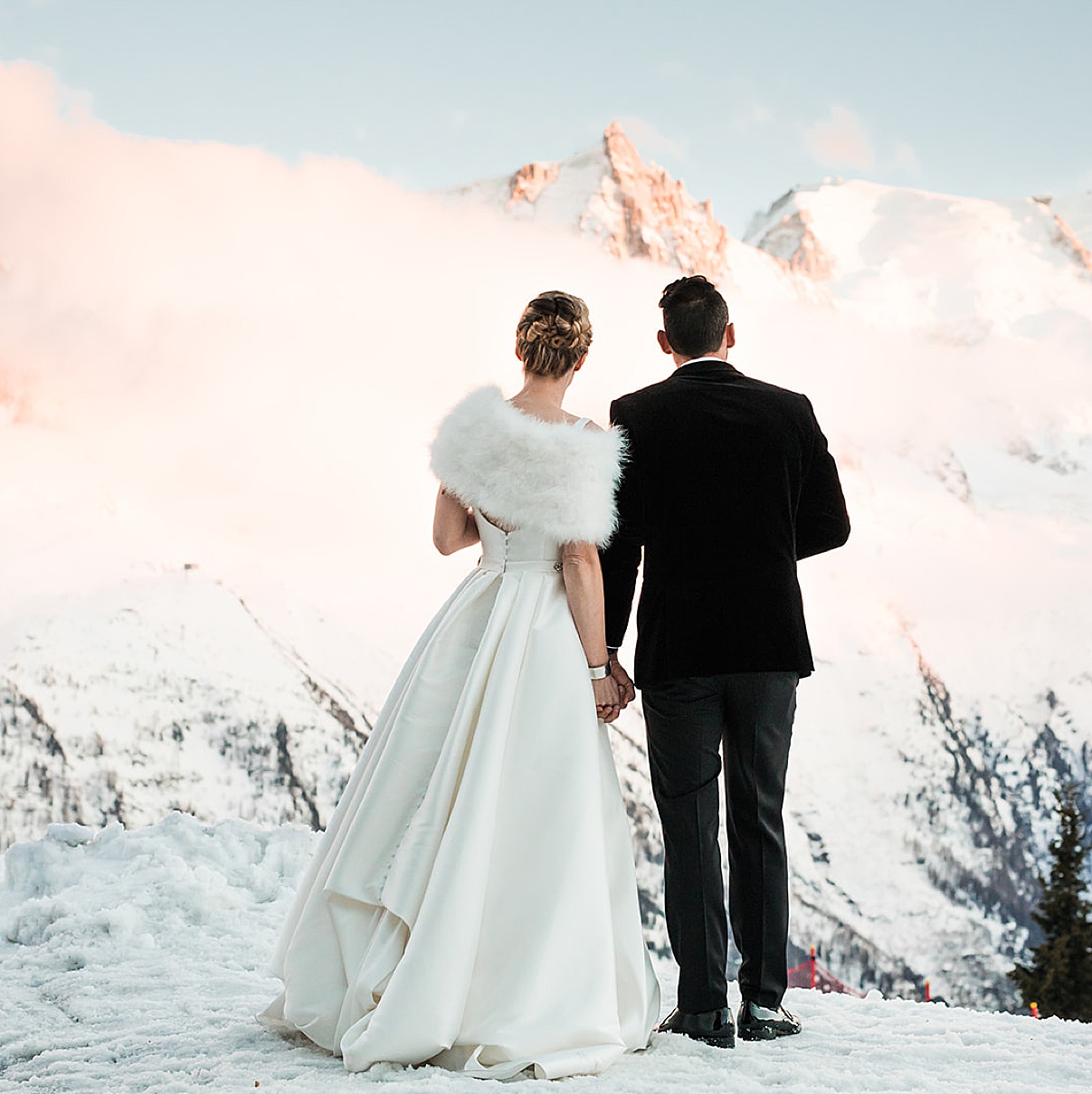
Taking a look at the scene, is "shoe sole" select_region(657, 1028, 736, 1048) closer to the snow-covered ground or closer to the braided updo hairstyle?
the snow-covered ground

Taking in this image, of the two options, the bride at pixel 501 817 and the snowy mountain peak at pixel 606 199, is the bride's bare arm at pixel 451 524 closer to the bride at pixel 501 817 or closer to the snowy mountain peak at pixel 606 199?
the bride at pixel 501 817

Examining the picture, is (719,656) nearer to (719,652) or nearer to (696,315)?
(719,652)

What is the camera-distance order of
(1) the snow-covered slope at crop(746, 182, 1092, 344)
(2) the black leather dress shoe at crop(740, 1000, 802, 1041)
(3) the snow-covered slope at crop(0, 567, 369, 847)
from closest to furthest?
(2) the black leather dress shoe at crop(740, 1000, 802, 1041), (3) the snow-covered slope at crop(0, 567, 369, 847), (1) the snow-covered slope at crop(746, 182, 1092, 344)

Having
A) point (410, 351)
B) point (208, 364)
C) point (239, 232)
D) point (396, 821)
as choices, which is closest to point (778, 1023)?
point (396, 821)

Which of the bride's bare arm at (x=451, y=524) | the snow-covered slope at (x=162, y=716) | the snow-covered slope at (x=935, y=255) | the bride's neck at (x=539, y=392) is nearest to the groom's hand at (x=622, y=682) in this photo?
the bride's bare arm at (x=451, y=524)

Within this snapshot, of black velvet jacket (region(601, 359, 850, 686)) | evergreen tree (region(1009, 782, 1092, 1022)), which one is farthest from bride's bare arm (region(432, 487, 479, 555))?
evergreen tree (region(1009, 782, 1092, 1022))

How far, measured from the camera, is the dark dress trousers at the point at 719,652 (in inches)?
93.7

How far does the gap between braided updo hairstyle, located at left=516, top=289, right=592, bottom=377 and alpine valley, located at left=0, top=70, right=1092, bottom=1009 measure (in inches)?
5.9

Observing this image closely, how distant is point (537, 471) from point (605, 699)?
0.56 metres

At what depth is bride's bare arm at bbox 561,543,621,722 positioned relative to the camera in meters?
2.43

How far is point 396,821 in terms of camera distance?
7.68 feet

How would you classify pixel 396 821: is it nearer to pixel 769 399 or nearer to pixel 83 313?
pixel 769 399

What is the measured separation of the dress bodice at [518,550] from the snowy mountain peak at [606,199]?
64.8m

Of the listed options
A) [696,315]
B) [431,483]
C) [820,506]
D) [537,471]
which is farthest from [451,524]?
[431,483]
